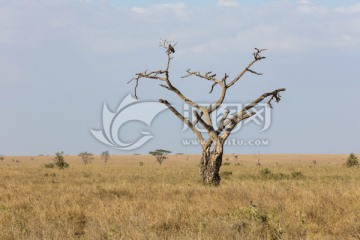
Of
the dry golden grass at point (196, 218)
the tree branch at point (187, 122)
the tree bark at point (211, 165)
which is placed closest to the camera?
the dry golden grass at point (196, 218)

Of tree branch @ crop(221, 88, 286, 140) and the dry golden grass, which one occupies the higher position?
tree branch @ crop(221, 88, 286, 140)

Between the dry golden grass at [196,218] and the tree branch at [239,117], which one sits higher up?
the tree branch at [239,117]

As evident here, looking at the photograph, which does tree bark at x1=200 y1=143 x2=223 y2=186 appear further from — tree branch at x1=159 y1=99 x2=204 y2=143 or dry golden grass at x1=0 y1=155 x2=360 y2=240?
dry golden grass at x1=0 y1=155 x2=360 y2=240

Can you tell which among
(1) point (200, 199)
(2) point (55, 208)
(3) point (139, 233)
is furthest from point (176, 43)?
(3) point (139, 233)

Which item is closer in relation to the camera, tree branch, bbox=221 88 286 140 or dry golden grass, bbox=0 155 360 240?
dry golden grass, bbox=0 155 360 240

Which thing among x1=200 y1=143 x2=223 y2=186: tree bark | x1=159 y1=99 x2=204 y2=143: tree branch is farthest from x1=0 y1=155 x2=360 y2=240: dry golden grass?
x1=159 y1=99 x2=204 y2=143: tree branch

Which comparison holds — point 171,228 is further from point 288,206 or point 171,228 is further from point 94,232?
point 288,206

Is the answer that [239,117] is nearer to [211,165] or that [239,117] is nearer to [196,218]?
[211,165]

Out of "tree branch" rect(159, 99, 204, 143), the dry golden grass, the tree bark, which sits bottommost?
the dry golden grass

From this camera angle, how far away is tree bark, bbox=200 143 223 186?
1984 cm

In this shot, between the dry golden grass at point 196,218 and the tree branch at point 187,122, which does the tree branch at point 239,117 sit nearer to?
the tree branch at point 187,122

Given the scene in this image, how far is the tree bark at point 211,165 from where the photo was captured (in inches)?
781

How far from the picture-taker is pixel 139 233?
269 inches

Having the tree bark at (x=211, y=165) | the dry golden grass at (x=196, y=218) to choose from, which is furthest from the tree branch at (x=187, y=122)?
the dry golden grass at (x=196, y=218)
